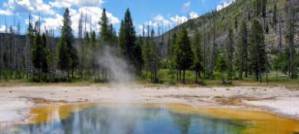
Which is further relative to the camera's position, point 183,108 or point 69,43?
point 69,43

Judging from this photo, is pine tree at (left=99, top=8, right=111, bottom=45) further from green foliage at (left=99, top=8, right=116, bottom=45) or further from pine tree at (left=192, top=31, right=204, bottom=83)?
pine tree at (left=192, top=31, right=204, bottom=83)

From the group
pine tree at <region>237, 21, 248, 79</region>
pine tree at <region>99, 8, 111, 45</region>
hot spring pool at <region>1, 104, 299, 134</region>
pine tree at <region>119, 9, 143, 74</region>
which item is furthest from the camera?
pine tree at <region>237, 21, 248, 79</region>

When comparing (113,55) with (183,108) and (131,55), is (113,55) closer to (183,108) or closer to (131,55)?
(131,55)

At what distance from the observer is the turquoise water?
93.9 ft

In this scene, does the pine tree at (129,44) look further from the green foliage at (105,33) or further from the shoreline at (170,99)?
the shoreline at (170,99)

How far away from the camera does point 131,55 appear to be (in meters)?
88.5

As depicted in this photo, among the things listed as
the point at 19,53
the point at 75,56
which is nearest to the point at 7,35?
the point at 19,53

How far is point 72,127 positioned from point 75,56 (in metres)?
65.4

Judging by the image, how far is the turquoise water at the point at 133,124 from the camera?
28.6 meters

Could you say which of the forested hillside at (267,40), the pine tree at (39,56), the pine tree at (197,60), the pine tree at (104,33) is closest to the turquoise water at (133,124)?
the pine tree at (197,60)

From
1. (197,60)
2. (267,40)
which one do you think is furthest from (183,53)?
(267,40)

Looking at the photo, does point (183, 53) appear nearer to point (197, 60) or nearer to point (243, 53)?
point (197, 60)

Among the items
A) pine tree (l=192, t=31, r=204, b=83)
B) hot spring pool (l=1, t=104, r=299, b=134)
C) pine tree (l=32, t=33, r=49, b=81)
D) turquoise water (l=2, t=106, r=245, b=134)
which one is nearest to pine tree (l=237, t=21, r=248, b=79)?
pine tree (l=192, t=31, r=204, b=83)

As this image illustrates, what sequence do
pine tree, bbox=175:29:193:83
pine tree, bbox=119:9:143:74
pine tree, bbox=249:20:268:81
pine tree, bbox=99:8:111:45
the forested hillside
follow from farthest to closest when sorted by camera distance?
the forested hillside
pine tree, bbox=249:20:268:81
pine tree, bbox=99:8:111:45
pine tree, bbox=119:9:143:74
pine tree, bbox=175:29:193:83
